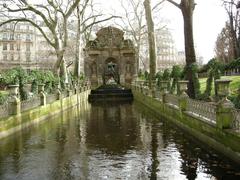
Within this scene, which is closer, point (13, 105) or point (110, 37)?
point (13, 105)

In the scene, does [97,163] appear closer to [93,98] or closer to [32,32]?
[93,98]

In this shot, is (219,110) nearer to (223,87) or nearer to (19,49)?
(223,87)

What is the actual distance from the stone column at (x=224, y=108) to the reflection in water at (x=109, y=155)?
967mm

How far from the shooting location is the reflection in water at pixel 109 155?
9.11 meters

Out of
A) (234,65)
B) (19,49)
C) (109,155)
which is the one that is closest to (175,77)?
(234,65)

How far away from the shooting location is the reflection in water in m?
9.11

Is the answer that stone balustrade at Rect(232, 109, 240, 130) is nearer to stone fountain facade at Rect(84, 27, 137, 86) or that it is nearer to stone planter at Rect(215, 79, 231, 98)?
stone planter at Rect(215, 79, 231, 98)

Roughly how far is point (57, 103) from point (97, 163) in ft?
51.4

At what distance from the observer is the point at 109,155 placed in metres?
11.2

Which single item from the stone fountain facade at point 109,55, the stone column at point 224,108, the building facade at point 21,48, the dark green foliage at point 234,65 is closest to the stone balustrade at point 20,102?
the stone column at point 224,108

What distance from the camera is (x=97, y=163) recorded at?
33.5ft

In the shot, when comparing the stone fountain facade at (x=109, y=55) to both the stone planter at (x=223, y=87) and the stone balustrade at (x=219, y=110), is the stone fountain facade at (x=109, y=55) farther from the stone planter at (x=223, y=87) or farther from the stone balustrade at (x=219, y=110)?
the stone planter at (x=223, y=87)

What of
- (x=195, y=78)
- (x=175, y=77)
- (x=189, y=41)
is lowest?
(x=195, y=78)

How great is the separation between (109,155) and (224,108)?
3595mm
